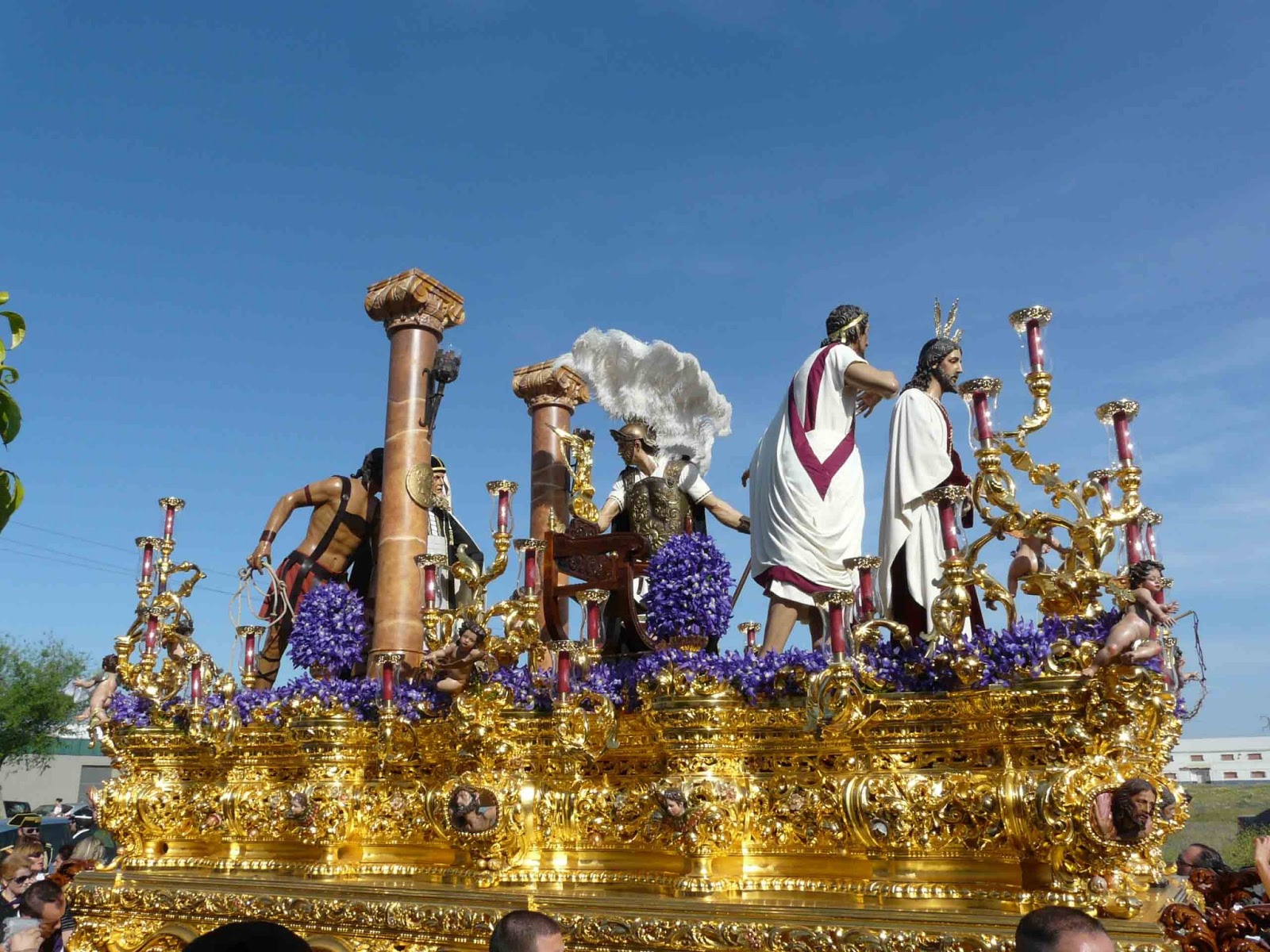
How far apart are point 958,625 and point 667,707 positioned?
1950mm

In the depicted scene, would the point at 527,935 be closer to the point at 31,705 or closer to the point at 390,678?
the point at 390,678

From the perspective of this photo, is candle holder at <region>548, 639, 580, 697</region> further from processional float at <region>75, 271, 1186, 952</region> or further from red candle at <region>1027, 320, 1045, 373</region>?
red candle at <region>1027, 320, 1045, 373</region>

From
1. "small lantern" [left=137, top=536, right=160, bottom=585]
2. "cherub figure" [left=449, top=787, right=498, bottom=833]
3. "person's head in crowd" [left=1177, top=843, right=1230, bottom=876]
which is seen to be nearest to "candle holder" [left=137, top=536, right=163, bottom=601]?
"small lantern" [left=137, top=536, right=160, bottom=585]

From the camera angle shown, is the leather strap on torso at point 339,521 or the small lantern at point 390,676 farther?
the leather strap on torso at point 339,521

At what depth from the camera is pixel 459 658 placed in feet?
25.6

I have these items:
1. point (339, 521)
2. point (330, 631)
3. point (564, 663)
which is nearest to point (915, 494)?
point (564, 663)

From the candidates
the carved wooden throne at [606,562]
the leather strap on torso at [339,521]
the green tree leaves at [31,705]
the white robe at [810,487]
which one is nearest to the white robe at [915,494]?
the white robe at [810,487]

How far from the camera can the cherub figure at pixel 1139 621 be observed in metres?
5.16

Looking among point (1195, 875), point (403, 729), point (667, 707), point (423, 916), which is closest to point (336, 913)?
point (423, 916)

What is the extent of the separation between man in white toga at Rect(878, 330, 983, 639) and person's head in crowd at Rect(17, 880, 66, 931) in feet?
19.5

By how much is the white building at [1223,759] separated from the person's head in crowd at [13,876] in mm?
17665

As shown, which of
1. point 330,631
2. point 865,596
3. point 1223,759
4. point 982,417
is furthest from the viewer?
point 1223,759

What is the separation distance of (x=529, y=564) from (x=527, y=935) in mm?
4760

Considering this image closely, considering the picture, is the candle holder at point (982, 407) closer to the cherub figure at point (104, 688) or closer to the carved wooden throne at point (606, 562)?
the carved wooden throne at point (606, 562)
